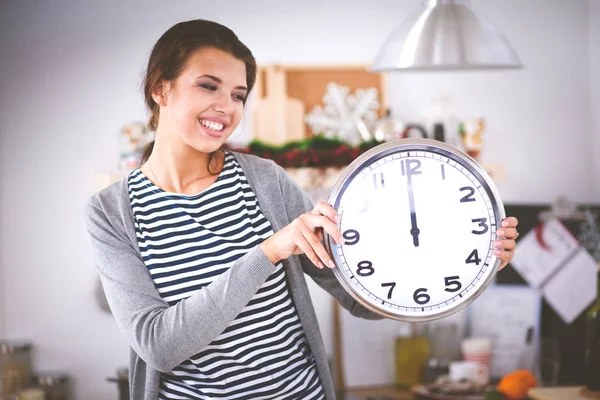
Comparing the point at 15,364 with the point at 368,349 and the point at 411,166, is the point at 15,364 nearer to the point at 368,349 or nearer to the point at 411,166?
the point at 368,349

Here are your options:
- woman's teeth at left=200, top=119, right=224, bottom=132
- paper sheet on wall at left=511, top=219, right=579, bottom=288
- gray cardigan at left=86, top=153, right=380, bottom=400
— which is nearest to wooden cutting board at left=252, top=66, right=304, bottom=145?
paper sheet on wall at left=511, top=219, right=579, bottom=288

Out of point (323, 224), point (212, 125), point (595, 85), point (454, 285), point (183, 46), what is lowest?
point (454, 285)

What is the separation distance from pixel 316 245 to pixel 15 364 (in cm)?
196

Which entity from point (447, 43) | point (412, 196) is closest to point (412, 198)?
point (412, 196)

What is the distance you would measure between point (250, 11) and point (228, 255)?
1.78 meters

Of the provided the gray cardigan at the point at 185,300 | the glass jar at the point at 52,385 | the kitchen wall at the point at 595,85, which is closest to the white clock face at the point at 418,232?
the gray cardigan at the point at 185,300

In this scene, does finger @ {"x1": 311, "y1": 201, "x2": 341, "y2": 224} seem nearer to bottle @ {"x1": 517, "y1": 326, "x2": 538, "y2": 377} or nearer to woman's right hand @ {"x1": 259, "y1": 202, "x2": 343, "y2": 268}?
woman's right hand @ {"x1": 259, "y1": 202, "x2": 343, "y2": 268}

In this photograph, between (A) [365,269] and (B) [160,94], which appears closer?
(A) [365,269]

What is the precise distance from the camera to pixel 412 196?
3.89ft

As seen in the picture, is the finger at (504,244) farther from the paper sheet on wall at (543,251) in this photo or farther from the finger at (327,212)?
the paper sheet on wall at (543,251)

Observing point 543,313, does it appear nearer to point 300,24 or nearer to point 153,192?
point 300,24

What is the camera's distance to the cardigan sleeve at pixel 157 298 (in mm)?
1172

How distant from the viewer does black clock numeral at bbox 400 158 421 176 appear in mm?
1190

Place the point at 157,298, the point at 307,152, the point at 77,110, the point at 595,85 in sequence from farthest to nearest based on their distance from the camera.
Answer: the point at 595,85 < the point at 77,110 < the point at 307,152 < the point at 157,298
